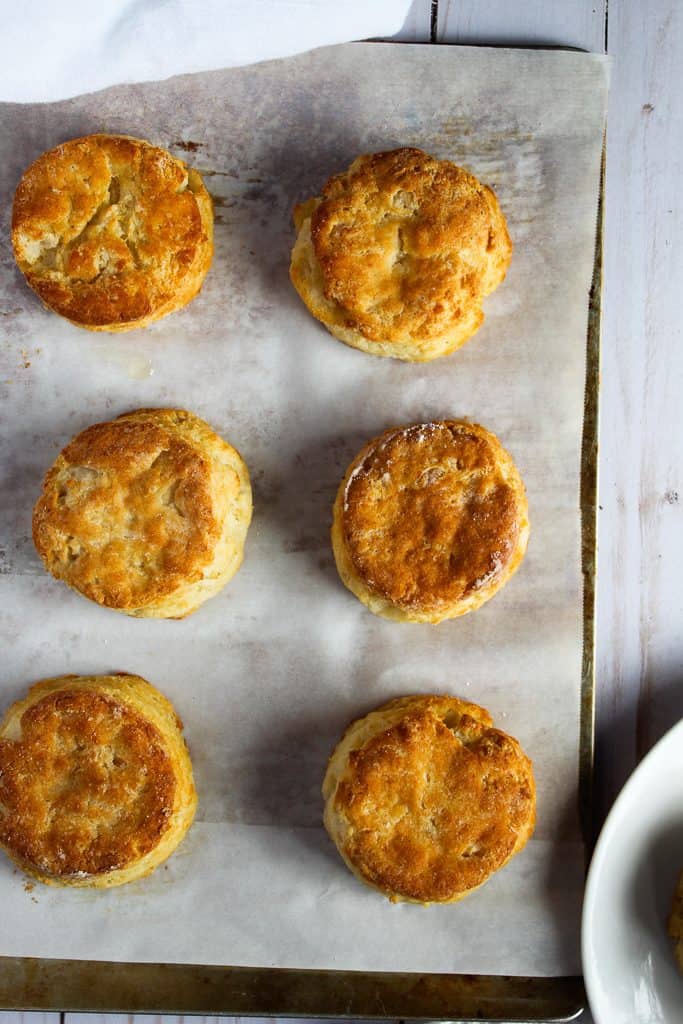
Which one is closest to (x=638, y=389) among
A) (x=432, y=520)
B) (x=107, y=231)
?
(x=432, y=520)

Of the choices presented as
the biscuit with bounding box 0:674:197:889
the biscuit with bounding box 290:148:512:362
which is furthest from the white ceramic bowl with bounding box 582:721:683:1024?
the biscuit with bounding box 290:148:512:362

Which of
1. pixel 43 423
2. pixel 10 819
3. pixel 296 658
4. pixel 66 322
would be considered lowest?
pixel 10 819

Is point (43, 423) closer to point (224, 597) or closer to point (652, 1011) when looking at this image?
point (224, 597)

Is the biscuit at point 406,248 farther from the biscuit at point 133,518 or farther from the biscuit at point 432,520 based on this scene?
the biscuit at point 133,518

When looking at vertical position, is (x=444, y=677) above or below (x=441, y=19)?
below

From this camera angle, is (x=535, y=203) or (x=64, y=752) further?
(x=535, y=203)

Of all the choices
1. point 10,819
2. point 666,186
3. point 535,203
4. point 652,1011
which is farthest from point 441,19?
point 652,1011
